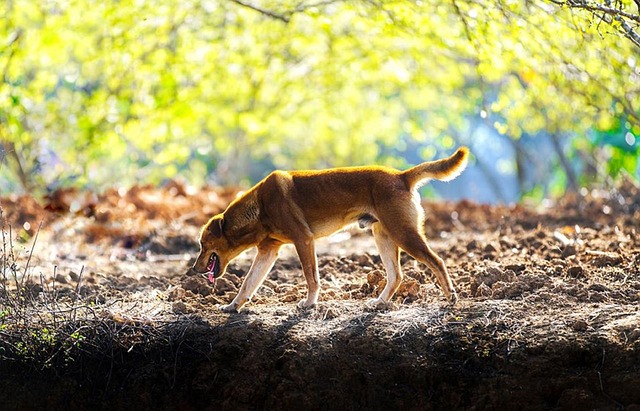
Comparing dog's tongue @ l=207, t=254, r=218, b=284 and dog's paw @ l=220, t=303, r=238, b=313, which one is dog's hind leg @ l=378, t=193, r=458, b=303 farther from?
dog's tongue @ l=207, t=254, r=218, b=284

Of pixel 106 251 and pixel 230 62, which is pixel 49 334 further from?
pixel 230 62

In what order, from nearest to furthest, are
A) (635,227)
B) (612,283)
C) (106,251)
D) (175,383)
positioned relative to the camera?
1. (175,383)
2. (612,283)
3. (635,227)
4. (106,251)

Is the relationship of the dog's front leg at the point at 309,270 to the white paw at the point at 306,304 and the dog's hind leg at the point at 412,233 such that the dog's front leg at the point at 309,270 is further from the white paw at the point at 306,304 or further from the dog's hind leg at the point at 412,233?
the dog's hind leg at the point at 412,233

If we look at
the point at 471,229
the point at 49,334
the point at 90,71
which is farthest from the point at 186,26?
the point at 49,334

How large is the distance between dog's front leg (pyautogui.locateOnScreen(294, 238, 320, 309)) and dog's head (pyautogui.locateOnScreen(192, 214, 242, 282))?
2.24 feet

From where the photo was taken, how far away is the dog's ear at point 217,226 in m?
7.46

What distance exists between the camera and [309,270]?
23.2 feet

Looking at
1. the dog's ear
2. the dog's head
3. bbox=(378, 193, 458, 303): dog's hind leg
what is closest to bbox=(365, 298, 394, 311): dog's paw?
bbox=(378, 193, 458, 303): dog's hind leg

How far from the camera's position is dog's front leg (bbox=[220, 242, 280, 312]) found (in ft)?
23.2

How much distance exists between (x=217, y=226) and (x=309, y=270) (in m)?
0.93

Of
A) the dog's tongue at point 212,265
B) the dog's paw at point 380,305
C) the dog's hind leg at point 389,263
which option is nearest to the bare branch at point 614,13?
the dog's hind leg at point 389,263

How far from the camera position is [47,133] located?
15695 millimetres

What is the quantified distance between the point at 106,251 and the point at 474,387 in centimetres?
612

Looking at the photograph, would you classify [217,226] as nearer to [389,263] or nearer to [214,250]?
[214,250]
